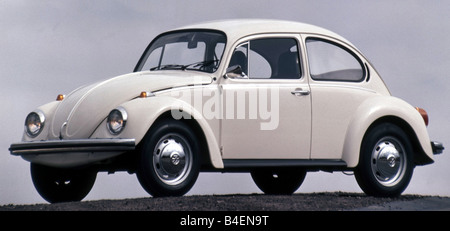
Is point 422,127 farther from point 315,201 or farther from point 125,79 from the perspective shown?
point 125,79

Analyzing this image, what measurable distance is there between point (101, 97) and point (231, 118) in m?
1.55

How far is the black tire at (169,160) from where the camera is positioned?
855cm

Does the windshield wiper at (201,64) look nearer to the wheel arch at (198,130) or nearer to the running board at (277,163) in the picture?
the wheel arch at (198,130)

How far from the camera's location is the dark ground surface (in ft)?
26.9

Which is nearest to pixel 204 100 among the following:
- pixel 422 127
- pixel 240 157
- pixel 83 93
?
pixel 240 157

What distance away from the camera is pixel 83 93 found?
945 cm

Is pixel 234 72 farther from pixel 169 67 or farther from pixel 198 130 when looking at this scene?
pixel 169 67

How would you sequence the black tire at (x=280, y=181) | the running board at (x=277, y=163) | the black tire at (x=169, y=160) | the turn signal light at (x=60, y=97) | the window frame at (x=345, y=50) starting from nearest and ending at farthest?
the black tire at (x=169, y=160)
the running board at (x=277, y=163)
the turn signal light at (x=60, y=97)
the window frame at (x=345, y=50)
the black tire at (x=280, y=181)

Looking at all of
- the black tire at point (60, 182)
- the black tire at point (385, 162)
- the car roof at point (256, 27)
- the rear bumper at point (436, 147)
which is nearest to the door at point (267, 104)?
the car roof at point (256, 27)

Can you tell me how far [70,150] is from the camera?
884 centimetres

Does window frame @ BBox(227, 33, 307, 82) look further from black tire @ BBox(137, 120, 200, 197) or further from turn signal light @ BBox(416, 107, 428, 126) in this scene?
turn signal light @ BBox(416, 107, 428, 126)

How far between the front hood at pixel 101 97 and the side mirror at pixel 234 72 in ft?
0.82

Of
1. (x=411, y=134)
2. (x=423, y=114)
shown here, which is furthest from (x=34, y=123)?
(x=423, y=114)

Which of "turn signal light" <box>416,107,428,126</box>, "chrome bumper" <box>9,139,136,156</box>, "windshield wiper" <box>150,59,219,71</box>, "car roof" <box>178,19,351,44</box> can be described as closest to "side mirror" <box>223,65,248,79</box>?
"windshield wiper" <box>150,59,219,71</box>
